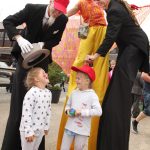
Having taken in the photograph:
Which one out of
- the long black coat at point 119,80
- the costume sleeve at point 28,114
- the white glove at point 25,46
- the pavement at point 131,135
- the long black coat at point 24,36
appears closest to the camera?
the costume sleeve at point 28,114

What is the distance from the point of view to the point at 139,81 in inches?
348

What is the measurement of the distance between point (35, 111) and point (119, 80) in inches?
34.2

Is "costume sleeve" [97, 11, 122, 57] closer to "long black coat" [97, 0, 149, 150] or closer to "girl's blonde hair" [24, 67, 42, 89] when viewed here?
"long black coat" [97, 0, 149, 150]

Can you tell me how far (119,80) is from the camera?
13.0 feet

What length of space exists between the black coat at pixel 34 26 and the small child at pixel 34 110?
41cm

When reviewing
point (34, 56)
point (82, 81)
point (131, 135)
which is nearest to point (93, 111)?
point (82, 81)

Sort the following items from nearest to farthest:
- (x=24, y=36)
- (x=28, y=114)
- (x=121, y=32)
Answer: (x=28, y=114) < (x=121, y=32) < (x=24, y=36)

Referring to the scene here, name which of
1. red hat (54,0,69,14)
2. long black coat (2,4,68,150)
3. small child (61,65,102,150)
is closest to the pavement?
long black coat (2,4,68,150)

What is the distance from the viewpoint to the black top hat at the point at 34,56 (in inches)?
150

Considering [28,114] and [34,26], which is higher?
[34,26]

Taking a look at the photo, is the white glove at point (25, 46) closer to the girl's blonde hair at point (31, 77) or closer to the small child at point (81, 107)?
the girl's blonde hair at point (31, 77)

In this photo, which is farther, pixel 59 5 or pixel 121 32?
pixel 121 32

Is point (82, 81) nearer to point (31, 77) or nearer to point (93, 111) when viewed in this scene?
point (93, 111)

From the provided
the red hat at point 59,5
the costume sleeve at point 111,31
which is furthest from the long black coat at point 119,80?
the red hat at point 59,5
